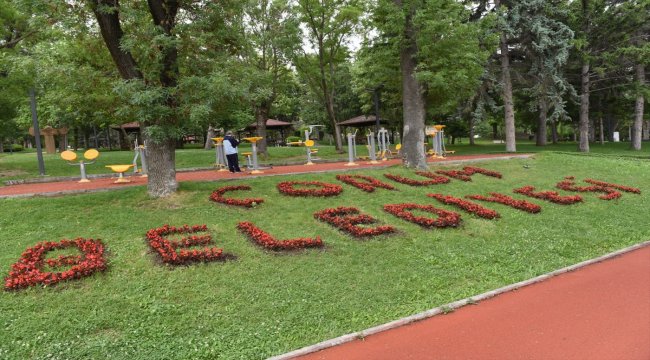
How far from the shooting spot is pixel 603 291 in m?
6.14

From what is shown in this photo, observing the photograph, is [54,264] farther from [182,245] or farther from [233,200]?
[233,200]

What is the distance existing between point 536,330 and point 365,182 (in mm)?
7377

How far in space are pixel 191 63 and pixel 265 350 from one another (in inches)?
287

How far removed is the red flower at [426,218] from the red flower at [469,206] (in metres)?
0.63

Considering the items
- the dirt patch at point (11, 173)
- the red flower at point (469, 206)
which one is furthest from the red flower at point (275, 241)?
the dirt patch at point (11, 173)

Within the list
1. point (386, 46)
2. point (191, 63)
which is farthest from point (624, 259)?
point (386, 46)

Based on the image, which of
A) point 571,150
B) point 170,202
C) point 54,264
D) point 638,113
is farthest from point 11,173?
point 638,113

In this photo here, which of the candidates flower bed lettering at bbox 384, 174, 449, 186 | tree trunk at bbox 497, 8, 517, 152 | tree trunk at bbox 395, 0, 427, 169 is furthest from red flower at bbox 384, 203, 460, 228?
tree trunk at bbox 497, 8, 517, 152

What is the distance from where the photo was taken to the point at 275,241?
7387 mm

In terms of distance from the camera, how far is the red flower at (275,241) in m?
7.28

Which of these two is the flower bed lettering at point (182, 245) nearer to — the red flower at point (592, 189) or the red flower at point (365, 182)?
the red flower at point (365, 182)

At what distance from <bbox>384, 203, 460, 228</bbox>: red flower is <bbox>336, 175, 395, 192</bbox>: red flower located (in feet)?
4.82

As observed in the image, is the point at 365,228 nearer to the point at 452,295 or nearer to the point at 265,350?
the point at 452,295

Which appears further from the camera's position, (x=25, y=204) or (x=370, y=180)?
(x=370, y=180)
